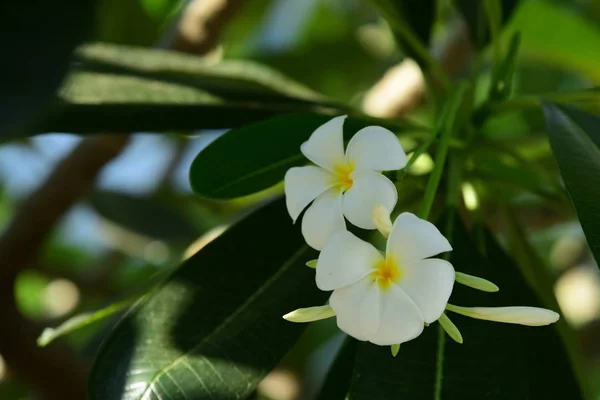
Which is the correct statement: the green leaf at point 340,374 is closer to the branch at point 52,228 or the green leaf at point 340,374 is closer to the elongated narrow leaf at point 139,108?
the elongated narrow leaf at point 139,108

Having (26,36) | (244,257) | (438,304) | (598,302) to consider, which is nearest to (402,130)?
(244,257)

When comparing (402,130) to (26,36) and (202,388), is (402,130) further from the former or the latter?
(26,36)

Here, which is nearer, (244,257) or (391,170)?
(391,170)

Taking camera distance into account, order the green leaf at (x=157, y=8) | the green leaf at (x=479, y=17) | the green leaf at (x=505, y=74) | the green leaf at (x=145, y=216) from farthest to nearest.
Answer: the green leaf at (x=157, y=8)
the green leaf at (x=145, y=216)
the green leaf at (x=479, y=17)
the green leaf at (x=505, y=74)

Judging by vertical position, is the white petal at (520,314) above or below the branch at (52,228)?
above

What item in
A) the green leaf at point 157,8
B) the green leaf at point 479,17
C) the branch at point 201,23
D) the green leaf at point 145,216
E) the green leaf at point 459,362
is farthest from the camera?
the green leaf at point 157,8

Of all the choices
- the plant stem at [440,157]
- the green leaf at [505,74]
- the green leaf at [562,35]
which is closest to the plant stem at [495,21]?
the green leaf at [505,74]

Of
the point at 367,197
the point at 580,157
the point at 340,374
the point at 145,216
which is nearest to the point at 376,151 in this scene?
the point at 367,197
